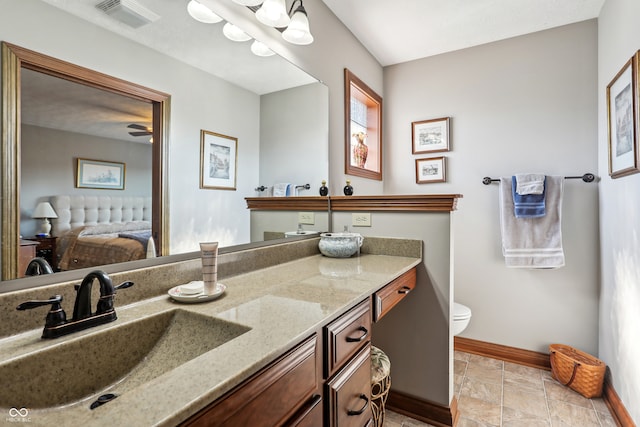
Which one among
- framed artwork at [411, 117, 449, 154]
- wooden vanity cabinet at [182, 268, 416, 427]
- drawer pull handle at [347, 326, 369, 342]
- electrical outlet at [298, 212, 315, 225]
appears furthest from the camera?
framed artwork at [411, 117, 449, 154]

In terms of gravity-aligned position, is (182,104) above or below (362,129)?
below

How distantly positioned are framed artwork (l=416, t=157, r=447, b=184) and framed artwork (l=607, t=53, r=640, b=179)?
1101mm

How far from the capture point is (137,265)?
100cm

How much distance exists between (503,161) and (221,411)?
108 inches

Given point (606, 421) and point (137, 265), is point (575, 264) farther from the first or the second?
point (137, 265)

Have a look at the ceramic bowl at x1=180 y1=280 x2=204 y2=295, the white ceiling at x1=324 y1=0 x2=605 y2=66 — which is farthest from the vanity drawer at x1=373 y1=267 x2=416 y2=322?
the white ceiling at x1=324 y1=0 x2=605 y2=66

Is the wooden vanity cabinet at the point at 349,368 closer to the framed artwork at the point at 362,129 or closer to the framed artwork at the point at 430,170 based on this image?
the framed artwork at the point at 362,129

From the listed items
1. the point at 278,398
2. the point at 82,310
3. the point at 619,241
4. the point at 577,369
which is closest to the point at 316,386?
the point at 278,398

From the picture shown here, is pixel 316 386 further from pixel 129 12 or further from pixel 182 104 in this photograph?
pixel 129 12

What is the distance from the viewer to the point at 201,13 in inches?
49.2

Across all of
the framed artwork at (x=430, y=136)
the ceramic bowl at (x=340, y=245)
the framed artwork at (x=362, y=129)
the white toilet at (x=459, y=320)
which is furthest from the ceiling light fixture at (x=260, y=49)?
the white toilet at (x=459, y=320)

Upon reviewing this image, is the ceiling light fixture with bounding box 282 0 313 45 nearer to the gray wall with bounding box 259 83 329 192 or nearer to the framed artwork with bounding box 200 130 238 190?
the gray wall with bounding box 259 83 329 192

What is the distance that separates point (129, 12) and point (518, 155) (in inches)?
106

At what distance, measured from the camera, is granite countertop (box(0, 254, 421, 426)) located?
47 cm
